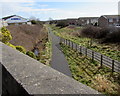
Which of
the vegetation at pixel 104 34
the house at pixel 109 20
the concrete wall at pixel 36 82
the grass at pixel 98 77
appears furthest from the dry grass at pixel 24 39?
the house at pixel 109 20

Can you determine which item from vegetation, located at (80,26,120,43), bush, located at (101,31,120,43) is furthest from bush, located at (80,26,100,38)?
bush, located at (101,31,120,43)

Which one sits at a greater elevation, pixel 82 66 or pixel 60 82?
pixel 60 82

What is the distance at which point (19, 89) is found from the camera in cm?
142

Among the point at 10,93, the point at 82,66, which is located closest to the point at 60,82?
the point at 10,93

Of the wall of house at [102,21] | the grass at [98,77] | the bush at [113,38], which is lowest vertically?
the grass at [98,77]

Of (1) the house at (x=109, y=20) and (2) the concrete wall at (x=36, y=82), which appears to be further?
(1) the house at (x=109, y=20)

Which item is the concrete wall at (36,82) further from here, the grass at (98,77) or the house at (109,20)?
the house at (109,20)

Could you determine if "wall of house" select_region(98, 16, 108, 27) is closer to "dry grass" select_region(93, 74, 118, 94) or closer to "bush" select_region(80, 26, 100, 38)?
"bush" select_region(80, 26, 100, 38)

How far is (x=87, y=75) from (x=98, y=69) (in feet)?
4.91

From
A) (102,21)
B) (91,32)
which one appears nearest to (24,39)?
(91,32)

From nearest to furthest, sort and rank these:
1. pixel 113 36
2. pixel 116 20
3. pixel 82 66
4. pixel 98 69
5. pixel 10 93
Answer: pixel 10 93 < pixel 98 69 < pixel 82 66 < pixel 113 36 < pixel 116 20

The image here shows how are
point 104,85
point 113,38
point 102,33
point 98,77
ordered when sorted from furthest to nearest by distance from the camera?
1. point 102,33
2. point 113,38
3. point 98,77
4. point 104,85

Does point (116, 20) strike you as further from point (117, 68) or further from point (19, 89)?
point (19, 89)

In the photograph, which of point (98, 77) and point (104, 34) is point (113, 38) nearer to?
point (104, 34)
